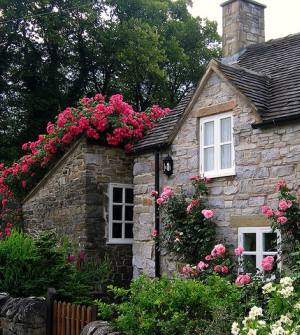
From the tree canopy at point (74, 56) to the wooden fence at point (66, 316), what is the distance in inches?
608

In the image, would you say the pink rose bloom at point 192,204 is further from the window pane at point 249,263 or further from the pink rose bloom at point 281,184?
the pink rose bloom at point 281,184

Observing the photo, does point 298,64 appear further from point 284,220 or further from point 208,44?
point 208,44

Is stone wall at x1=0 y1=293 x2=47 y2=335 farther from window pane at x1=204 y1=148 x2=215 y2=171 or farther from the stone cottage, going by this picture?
window pane at x1=204 y1=148 x2=215 y2=171

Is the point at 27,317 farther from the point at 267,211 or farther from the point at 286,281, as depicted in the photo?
the point at 286,281

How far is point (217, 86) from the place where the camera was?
37.0 feet

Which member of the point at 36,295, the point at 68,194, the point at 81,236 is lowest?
the point at 36,295

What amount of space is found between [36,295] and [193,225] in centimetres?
341

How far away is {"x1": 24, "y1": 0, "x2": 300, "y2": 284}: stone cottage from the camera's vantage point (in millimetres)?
9992

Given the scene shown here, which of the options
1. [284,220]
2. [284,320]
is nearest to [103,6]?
[284,220]

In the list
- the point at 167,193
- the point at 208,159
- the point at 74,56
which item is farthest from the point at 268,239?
the point at 74,56

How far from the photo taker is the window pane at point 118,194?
1328 cm

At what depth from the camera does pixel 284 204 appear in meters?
8.95

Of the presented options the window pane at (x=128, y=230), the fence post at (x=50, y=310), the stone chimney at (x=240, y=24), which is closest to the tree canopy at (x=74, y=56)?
the stone chimney at (x=240, y=24)

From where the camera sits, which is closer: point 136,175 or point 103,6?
point 136,175
